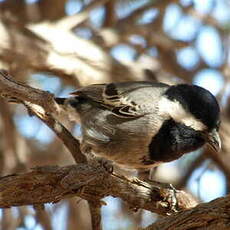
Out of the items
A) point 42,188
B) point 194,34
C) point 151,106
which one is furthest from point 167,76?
point 42,188

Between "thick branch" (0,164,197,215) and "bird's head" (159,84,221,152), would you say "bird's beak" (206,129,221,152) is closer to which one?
"bird's head" (159,84,221,152)

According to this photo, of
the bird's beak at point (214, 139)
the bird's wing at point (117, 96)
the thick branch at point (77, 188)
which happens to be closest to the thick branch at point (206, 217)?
the thick branch at point (77, 188)

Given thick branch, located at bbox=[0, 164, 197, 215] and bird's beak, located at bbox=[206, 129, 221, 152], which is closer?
thick branch, located at bbox=[0, 164, 197, 215]

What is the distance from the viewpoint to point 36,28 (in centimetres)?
485

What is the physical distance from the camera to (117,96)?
4.04 metres

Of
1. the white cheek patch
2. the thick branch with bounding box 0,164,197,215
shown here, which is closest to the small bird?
the white cheek patch

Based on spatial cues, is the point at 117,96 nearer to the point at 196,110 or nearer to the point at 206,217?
the point at 196,110

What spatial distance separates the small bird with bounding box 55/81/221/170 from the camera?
3650 millimetres

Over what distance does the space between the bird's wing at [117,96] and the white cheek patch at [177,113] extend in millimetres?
148

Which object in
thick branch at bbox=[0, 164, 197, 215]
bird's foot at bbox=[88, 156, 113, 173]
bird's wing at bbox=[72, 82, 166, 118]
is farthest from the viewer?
bird's wing at bbox=[72, 82, 166, 118]

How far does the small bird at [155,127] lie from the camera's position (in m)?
3.65

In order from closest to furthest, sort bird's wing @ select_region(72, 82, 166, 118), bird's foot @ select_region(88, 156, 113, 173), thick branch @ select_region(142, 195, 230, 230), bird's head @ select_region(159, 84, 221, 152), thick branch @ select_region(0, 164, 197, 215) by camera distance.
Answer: thick branch @ select_region(142, 195, 230, 230) < thick branch @ select_region(0, 164, 197, 215) < bird's foot @ select_region(88, 156, 113, 173) < bird's head @ select_region(159, 84, 221, 152) < bird's wing @ select_region(72, 82, 166, 118)

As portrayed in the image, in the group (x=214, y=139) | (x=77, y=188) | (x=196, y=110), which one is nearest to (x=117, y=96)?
(x=196, y=110)

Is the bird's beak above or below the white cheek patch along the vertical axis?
below
